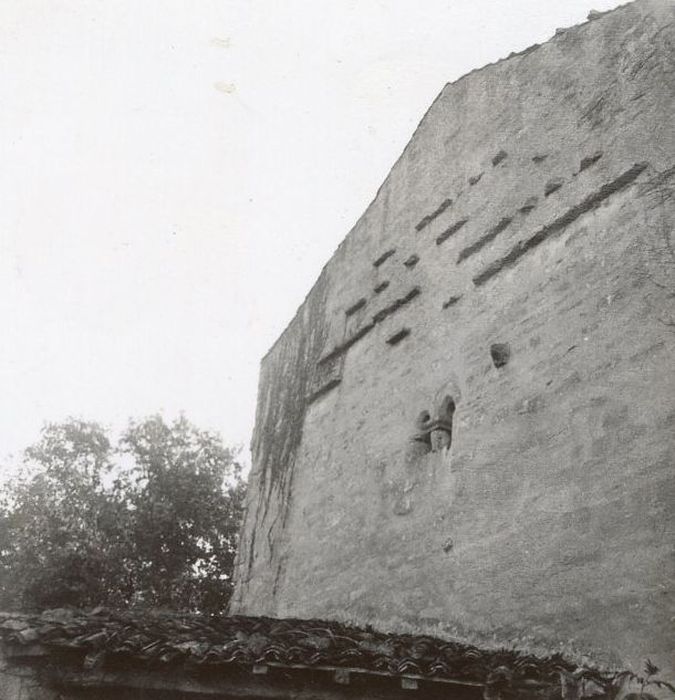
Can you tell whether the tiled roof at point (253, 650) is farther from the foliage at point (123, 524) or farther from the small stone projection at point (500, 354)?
the foliage at point (123, 524)

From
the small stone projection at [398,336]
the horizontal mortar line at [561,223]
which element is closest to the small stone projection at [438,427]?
the small stone projection at [398,336]

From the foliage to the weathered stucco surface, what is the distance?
7.41m

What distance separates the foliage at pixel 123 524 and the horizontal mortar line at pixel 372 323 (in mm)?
8993

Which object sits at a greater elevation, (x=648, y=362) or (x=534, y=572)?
(x=648, y=362)

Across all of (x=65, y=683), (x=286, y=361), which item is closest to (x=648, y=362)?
(x=65, y=683)

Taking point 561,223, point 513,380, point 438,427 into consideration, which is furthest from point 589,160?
point 438,427

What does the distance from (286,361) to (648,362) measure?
22.2ft

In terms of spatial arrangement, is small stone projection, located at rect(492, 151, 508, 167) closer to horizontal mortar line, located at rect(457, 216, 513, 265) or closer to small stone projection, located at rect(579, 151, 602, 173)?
horizontal mortar line, located at rect(457, 216, 513, 265)

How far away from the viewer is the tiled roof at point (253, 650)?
458cm

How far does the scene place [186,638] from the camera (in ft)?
16.2

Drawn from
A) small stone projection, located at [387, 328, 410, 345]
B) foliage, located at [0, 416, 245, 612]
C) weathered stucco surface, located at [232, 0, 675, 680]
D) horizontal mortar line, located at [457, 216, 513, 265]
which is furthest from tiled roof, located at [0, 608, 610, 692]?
foliage, located at [0, 416, 245, 612]

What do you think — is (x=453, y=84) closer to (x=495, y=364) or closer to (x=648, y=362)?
(x=495, y=364)

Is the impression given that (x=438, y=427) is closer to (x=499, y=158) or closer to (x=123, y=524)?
(x=499, y=158)

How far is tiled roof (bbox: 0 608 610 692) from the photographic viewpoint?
15.0ft
